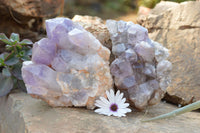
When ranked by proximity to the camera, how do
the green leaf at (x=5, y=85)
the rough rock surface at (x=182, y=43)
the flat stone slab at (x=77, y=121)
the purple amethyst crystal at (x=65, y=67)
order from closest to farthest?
the flat stone slab at (x=77, y=121) → the purple amethyst crystal at (x=65, y=67) → the green leaf at (x=5, y=85) → the rough rock surface at (x=182, y=43)

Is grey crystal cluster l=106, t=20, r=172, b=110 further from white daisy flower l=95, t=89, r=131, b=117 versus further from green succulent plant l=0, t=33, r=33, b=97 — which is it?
green succulent plant l=0, t=33, r=33, b=97

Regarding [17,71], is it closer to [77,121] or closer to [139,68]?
[77,121]

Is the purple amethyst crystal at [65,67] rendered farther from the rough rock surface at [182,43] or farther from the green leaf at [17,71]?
the rough rock surface at [182,43]

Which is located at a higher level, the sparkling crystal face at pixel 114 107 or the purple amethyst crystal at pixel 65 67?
the purple amethyst crystal at pixel 65 67

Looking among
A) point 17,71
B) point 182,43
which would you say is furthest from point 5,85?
point 182,43

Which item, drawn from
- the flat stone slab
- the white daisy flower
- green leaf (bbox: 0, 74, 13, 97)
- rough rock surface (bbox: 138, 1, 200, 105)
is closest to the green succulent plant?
green leaf (bbox: 0, 74, 13, 97)

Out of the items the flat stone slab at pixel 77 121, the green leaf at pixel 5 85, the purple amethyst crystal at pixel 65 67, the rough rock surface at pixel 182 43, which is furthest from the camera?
the rough rock surface at pixel 182 43

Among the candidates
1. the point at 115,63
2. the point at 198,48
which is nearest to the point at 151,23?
the point at 198,48

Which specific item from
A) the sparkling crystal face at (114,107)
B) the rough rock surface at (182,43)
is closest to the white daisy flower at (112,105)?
the sparkling crystal face at (114,107)
